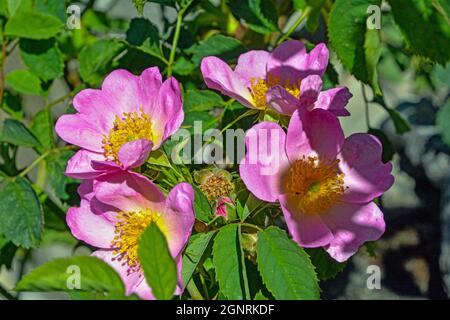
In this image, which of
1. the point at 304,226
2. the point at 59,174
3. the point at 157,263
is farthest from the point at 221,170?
the point at 59,174

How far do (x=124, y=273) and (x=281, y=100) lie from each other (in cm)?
31

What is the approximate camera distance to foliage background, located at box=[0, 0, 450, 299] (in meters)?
1.08

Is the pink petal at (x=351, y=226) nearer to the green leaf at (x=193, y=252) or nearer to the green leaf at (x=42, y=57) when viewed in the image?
the green leaf at (x=193, y=252)

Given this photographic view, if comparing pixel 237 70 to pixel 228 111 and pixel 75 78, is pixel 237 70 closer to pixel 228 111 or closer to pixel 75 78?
pixel 228 111

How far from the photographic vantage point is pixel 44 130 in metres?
1.43

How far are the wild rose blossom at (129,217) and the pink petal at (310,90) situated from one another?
0.62 ft

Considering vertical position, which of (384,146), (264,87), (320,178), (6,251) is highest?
(264,87)

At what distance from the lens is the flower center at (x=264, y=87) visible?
108 centimetres

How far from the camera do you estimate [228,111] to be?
1.23 metres

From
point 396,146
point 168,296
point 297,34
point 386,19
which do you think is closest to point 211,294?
point 168,296

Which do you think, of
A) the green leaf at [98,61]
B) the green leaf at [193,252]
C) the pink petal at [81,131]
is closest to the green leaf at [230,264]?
the green leaf at [193,252]

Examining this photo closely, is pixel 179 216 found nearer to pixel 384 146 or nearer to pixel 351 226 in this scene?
pixel 351 226

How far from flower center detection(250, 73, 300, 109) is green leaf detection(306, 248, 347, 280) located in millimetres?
244

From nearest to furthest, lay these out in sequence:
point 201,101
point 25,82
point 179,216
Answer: point 179,216, point 201,101, point 25,82
